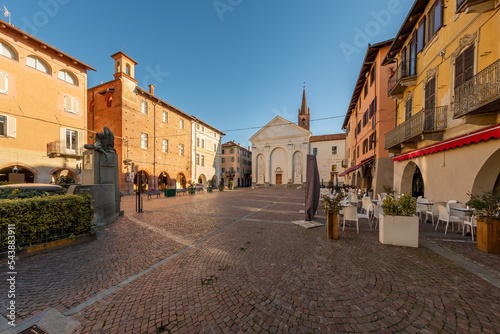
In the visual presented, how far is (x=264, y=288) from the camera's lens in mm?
3020

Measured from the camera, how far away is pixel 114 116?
67.3 feet

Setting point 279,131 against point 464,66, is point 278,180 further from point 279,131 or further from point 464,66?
point 464,66

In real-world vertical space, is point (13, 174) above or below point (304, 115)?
below

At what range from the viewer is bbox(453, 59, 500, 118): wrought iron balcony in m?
5.42

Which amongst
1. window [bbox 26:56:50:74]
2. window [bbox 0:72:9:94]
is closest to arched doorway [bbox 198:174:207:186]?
window [bbox 26:56:50:74]

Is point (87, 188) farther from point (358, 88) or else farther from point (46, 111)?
point (358, 88)

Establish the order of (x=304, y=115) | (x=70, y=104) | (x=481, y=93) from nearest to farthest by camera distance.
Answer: (x=481, y=93) < (x=70, y=104) < (x=304, y=115)

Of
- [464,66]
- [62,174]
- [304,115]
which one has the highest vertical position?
[304,115]

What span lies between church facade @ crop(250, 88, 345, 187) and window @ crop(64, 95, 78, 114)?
33292 mm

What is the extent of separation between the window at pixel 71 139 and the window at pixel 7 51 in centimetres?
583

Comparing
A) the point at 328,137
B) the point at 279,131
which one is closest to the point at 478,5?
the point at 328,137

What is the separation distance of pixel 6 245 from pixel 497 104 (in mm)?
13152

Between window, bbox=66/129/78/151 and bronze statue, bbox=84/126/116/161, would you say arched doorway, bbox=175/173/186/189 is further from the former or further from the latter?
bronze statue, bbox=84/126/116/161

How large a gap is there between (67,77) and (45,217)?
19908mm
